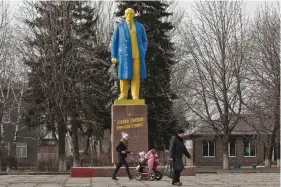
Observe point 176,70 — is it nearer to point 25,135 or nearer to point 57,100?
point 57,100

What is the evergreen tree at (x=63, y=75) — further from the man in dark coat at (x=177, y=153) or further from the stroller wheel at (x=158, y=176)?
the man in dark coat at (x=177, y=153)

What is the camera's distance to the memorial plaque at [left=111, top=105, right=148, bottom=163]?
20734 millimetres

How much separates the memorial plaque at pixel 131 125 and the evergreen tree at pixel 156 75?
52.5ft

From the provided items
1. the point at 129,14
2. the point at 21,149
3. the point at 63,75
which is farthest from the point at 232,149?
the point at 129,14

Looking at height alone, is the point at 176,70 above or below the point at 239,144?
above

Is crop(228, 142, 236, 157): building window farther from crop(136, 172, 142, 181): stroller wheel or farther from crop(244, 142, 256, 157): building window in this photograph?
crop(136, 172, 142, 181): stroller wheel

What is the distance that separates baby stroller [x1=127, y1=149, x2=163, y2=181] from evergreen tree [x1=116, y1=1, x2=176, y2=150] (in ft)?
60.8

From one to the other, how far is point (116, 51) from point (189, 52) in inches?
663

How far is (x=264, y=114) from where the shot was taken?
113ft

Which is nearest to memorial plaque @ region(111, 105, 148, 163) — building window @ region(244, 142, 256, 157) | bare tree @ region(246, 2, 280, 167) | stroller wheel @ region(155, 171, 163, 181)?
stroller wheel @ region(155, 171, 163, 181)

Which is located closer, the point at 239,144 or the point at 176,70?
the point at 176,70

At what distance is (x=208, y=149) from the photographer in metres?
50.8

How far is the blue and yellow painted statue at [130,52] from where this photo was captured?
2125 centimetres

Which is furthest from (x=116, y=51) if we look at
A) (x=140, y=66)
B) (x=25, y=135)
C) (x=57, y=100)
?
(x=25, y=135)
